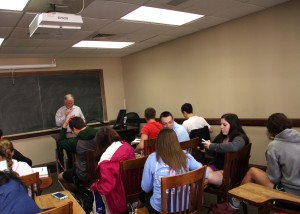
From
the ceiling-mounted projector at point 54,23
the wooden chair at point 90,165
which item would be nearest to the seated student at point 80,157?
the wooden chair at point 90,165

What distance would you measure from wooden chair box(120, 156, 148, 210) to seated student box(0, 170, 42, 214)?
0.85m

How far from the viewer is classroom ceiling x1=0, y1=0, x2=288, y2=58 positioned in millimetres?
2668

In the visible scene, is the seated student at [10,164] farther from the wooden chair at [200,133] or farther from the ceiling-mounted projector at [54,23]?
the wooden chair at [200,133]

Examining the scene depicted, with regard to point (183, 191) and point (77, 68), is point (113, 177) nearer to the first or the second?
point (183, 191)

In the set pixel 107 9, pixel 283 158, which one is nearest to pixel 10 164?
pixel 107 9

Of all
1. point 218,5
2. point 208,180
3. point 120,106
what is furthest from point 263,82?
point 120,106

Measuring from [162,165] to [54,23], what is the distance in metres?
1.55

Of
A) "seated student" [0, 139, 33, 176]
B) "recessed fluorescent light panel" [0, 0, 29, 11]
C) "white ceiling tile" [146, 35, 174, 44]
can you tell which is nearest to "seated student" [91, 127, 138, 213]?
"seated student" [0, 139, 33, 176]

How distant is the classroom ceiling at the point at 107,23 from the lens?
2.67m

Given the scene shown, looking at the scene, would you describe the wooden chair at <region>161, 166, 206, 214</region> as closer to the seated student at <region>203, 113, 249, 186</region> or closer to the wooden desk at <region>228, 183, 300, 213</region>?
the wooden desk at <region>228, 183, 300, 213</region>

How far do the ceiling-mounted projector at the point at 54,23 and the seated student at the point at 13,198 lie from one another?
4.49 ft

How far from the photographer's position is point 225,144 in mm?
2508

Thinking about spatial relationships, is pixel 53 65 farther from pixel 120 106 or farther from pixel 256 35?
pixel 256 35

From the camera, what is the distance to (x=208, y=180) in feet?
7.77
